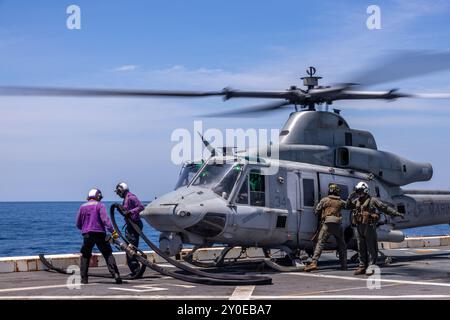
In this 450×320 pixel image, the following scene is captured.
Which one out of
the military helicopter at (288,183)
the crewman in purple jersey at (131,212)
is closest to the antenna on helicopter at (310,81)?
the military helicopter at (288,183)

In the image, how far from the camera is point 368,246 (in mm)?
14898

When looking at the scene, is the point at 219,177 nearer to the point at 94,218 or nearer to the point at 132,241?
the point at 132,241

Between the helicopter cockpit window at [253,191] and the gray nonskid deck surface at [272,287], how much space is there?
1544 millimetres

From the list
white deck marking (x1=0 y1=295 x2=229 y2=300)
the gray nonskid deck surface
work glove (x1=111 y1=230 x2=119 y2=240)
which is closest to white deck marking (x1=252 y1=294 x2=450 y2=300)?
the gray nonskid deck surface

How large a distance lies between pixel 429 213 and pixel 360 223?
518 centimetres

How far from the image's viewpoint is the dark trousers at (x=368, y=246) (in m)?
14.9

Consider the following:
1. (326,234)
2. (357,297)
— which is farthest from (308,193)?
(357,297)

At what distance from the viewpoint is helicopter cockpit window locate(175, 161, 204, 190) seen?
618 inches

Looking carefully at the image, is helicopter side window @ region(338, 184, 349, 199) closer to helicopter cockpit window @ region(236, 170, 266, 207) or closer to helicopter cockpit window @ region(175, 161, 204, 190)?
helicopter cockpit window @ region(236, 170, 266, 207)

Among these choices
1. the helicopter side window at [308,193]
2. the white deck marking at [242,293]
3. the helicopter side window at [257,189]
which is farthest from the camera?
the helicopter side window at [308,193]

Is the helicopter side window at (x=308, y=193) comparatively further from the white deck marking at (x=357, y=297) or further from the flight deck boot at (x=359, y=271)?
the white deck marking at (x=357, y=297)

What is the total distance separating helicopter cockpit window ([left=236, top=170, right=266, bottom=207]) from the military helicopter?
0.02m

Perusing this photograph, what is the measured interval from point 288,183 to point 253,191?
102 cm
